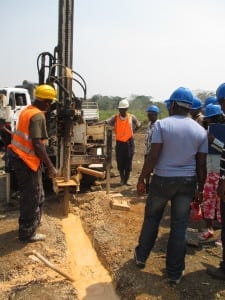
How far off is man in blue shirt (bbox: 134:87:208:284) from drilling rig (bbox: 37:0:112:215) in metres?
2.45

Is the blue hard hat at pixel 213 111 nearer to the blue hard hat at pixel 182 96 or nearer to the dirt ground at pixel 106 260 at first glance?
the blue hard hat at pixel 182 96

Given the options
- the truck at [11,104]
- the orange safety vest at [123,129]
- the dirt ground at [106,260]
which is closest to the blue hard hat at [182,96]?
the dirt ground at [106,260]

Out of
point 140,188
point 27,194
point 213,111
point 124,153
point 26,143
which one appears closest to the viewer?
point 140,188

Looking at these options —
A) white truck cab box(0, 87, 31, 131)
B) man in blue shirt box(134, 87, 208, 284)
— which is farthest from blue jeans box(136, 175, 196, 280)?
white truck cab box(0, 87, 31, 131)

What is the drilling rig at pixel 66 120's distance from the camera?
6258 millimetres

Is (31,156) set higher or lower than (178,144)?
lower

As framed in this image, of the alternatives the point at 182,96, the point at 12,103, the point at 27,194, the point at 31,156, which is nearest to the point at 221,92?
the point at 182,96

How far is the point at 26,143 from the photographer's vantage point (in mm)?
4715

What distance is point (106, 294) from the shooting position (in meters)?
4.12

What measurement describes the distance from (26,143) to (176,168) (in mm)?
1908

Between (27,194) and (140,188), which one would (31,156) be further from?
(140,188)

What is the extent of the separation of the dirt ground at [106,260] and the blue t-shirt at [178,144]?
116 centimetres

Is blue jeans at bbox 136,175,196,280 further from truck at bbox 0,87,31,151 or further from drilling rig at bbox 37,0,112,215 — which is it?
truck at bbox 0,87,31,151

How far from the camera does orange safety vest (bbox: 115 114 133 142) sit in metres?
8.43
